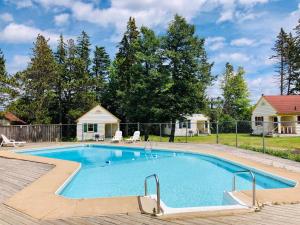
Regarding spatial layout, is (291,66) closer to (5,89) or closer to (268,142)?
(268,142)

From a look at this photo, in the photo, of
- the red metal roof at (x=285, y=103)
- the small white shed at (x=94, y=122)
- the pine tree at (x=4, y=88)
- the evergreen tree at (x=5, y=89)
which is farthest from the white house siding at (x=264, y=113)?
the pine tree at (x=4, y=88)

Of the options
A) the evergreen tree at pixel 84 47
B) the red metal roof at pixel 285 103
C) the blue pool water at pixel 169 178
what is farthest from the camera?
the evergreen tree at pixel 84 47

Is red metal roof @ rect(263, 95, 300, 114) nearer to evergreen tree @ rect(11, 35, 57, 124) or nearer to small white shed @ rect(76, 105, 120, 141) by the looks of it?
small white shed @ rect(76, 105, 120, 141)

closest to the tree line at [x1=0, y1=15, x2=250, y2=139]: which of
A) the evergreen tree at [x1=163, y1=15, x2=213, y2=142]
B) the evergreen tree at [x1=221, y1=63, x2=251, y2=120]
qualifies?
the evergreen tree at [x1=163, y1=15, x2=213, y2=142]

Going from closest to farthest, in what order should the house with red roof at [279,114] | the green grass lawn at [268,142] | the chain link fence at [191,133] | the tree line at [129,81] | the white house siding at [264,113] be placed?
the green grass lawn at [268,142]
the chain link fence at [191,133]
the tree line at [129,81]
the house with red roof at [279,114]
the white house siding at [264,113]

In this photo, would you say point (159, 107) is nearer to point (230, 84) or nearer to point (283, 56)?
point (230, 84)

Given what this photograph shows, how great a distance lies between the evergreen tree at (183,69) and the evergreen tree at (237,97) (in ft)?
65.1

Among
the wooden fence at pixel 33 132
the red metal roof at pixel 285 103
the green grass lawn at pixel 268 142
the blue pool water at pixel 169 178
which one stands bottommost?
the blue pool water at pixel 169 178

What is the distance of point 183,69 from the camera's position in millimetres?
25562

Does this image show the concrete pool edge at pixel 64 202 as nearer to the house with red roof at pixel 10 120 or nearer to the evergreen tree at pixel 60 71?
the evergreen tree at pixel 60 71

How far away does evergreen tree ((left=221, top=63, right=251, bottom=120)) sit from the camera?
44.4m

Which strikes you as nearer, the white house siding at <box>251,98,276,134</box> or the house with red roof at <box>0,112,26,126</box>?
the house with red roof at <box>0,112,26,126</box>

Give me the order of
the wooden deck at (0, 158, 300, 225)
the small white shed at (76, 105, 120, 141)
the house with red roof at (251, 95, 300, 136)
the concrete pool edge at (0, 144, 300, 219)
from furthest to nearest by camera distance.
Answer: the house with red roof at (251, 95, 300, 136) < the small white shed at (76, 105, 120, 141) < the concrete pool edge at (0, 144, 300, 219) < the wooden deck at (0, 158, 300, 225)

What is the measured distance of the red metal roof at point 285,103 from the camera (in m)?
31.1
